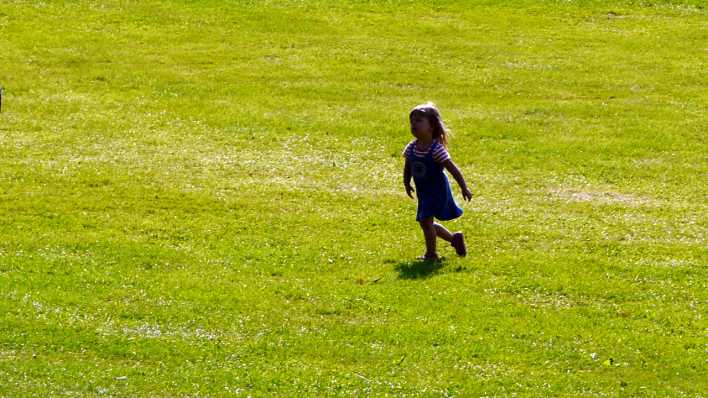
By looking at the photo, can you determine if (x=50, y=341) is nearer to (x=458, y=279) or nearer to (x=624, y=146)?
(x=458, y=279)

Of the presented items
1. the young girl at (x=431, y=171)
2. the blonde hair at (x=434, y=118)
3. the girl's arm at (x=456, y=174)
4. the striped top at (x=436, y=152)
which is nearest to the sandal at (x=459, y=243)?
the young girl at (x=431, y=171)

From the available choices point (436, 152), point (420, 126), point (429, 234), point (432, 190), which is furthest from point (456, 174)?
point (429, 234)

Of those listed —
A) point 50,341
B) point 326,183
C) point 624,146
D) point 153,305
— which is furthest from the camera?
point 624,146

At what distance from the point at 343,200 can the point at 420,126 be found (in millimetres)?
4111

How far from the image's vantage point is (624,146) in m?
23.7

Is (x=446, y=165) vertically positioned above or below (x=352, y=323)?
above

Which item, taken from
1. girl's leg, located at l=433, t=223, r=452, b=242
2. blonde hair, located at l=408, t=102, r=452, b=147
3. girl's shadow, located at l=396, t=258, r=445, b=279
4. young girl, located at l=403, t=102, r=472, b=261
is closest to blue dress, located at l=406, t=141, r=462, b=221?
young girl, located at l=403, t=102, r=472, b=261

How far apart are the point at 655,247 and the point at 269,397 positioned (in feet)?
25.2

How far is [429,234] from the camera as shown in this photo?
666 inches

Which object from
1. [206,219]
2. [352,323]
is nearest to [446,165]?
[352,323]

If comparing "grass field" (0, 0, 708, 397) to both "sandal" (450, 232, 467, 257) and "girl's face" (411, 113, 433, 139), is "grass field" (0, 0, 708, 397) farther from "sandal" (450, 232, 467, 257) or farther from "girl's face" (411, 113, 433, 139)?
"girl's face" (411, 113, 433, 139)

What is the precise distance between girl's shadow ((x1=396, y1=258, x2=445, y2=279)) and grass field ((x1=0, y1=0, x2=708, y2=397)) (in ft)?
0.14

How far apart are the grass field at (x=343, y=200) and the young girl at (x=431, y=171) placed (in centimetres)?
64

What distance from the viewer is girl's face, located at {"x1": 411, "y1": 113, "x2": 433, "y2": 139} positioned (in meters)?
16.6
